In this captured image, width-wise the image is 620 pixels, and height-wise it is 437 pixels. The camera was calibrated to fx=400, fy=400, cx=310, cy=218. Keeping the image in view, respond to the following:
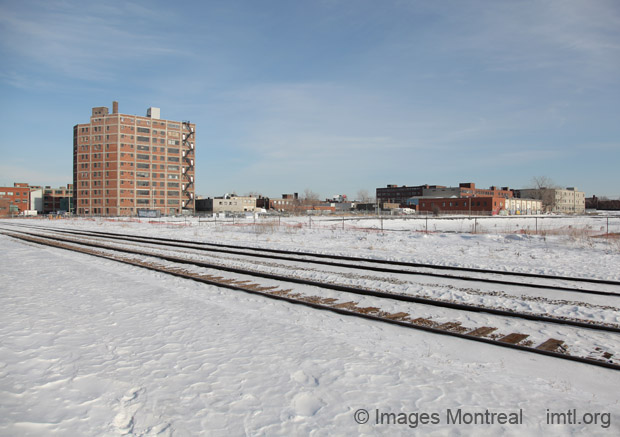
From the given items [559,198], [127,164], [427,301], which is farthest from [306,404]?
[559,198]

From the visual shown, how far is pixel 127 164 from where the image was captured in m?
120

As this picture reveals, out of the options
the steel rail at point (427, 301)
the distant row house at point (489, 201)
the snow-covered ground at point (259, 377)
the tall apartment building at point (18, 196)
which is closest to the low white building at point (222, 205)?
the distant row house at point (489, 201)

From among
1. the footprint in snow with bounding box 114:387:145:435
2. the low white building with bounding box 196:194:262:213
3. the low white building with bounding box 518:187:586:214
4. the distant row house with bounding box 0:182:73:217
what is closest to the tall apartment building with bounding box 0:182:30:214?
Answer: the distant row house with bounding box 0:182:73:217

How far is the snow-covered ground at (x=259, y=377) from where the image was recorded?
4070 mm

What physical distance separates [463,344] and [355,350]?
1.77m

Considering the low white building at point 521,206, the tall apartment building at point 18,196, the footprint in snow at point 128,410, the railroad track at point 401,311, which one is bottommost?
the footprint in snow at point 128,410

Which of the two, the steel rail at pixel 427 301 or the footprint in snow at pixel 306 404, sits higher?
the steel rail at pixel 427 301

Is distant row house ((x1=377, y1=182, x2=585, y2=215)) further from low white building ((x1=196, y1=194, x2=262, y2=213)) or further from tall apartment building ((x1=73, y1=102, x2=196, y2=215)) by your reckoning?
tall apartment building ((x1=73, y1=102, x2=196, y2=215))

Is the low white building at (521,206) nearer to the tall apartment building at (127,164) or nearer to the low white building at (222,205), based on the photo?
the low white building at (222,205)

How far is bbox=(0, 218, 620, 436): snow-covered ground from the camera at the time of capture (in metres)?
4.07

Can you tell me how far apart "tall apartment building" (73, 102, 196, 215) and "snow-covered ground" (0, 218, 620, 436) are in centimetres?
11631

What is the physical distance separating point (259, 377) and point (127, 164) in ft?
419

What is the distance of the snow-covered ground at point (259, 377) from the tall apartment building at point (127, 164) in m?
116

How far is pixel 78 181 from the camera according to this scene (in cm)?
12256
